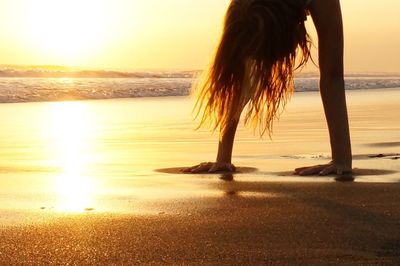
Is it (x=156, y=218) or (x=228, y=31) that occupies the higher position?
(x=228, y=31)

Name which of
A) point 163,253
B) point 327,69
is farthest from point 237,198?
point 327,69

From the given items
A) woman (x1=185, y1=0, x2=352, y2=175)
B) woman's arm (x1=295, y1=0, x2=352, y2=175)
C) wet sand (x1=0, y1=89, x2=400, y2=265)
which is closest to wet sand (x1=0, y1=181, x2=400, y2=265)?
wet sand (x1=0, y1=89, x2=400, y2=265)

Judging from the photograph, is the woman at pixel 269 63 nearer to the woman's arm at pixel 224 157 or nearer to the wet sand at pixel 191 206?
the woman's arm at pixel 224 157

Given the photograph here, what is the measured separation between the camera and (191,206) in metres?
3.23

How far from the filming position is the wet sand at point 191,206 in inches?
94.8

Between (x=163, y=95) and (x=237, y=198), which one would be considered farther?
(x=163, y=95)

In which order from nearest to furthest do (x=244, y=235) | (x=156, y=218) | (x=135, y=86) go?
(x=244, y=235) → (x=156, y=218) → (x=135, y=86)

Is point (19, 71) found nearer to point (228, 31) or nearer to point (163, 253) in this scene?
point (228, 31)

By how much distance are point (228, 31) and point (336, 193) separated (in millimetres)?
1280

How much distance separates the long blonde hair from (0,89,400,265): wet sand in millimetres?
421

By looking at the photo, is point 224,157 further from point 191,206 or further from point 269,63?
point 191,206

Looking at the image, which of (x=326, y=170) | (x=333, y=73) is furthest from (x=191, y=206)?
(x=333, y=73)

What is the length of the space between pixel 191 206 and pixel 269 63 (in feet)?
4.81

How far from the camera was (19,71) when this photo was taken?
99.7 ft
